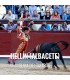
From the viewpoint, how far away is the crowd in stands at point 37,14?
8.86 metres

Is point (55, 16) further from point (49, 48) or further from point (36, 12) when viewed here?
point (49, 48)

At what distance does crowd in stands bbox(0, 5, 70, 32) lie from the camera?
886 centimetres

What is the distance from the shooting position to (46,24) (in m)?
9.12

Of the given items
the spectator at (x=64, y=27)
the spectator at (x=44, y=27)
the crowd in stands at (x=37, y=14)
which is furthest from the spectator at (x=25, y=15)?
the spectator at (x=64, y=27)

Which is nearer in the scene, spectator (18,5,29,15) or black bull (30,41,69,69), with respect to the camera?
spectator (18,5,29,15)

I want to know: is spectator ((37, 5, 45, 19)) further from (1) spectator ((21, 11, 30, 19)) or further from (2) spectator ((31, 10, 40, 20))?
(1) spectator ((21, 11, 30, 19))

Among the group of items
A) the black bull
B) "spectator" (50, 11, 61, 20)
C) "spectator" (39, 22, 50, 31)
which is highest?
"spectator" (50, 11, 61, 20)

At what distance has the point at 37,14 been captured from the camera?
30.0 ft

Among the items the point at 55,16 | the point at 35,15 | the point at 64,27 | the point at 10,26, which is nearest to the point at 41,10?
the point at 35,15

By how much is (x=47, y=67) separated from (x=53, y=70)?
0.12 meters

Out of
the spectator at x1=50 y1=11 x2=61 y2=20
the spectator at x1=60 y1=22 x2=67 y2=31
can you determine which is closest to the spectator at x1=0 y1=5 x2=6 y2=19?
the spectator at x1=50 y1=11 x2=61 y2=20

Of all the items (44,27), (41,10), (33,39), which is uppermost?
(41,10)
